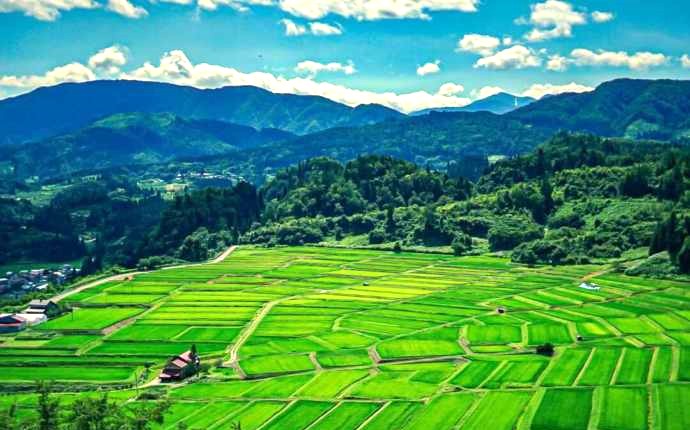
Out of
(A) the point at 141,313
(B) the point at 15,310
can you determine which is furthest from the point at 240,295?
(B) the point at 15,310

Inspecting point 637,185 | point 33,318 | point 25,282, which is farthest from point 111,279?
point 637,185

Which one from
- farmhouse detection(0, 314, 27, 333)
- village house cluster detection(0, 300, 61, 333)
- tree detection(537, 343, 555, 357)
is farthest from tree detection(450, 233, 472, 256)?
farmhouse detection(0, 314, 27, 333)

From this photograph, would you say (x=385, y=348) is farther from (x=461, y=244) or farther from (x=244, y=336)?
(x=461, y=244)

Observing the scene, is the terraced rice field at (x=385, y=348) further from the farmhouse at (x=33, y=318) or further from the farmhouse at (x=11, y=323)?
the farmhouse at (x=11, y=323)

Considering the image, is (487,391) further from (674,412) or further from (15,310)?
(15,310)

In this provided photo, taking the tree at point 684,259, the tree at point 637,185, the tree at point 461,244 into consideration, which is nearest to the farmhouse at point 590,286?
the tree at point 684,259

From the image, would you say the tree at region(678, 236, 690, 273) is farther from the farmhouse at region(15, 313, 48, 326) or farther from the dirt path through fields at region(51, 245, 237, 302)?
the farmhouse at region(15, 313, 48, 326)
